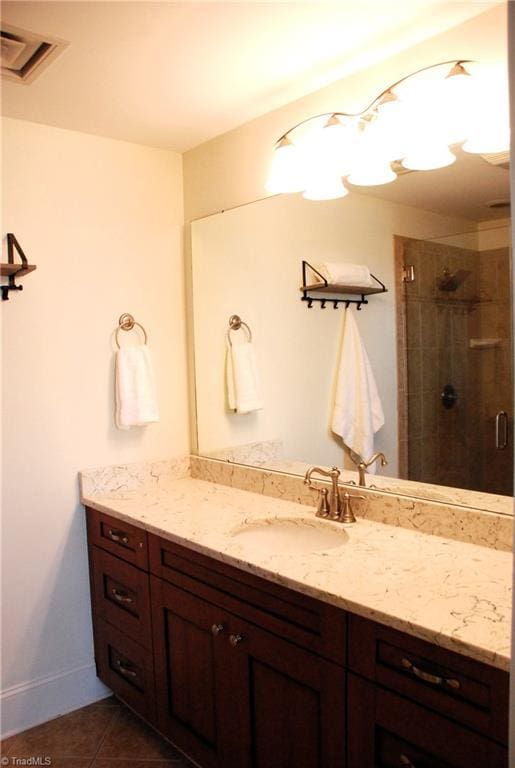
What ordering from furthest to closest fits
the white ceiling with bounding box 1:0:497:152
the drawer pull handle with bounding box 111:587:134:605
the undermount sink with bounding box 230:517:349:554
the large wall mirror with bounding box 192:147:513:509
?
1. the drawer pull handle with bounding box 111:587:134:605
2. the undermount sink with bounding box 230:517:349:554
3. the large wall mirror with bounding box 192:147:513:509
4. the white ceiling with bounding box 1:0:497:152

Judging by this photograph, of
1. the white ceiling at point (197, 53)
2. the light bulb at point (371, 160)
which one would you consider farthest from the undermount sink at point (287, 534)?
the white ceiling at point (197, 53)

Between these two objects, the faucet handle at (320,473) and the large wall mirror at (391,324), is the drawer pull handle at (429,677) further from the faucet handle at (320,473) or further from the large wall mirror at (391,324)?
the faucet handle at (320,473)

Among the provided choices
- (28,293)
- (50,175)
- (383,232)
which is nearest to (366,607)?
(383,232)

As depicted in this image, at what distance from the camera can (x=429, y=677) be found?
1.11 metres

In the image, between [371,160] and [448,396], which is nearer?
[448,396]

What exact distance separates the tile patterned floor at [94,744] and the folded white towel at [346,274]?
177 centimetres

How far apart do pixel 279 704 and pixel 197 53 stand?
1.84m

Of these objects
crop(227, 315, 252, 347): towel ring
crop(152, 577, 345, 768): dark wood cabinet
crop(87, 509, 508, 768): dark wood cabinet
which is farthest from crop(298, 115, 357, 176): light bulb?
crop(152, 577, 345, 768): dark wood cabinet

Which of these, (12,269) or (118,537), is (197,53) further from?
(118,537)

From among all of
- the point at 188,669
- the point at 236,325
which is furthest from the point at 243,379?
the point at 188,669

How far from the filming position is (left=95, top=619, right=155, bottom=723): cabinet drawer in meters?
1.98

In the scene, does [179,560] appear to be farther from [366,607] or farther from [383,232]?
[383,232]

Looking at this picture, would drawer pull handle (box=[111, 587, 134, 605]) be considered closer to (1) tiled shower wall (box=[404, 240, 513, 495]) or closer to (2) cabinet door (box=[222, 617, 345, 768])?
(2) cabinet door (box=[222, 617, 345, 768])

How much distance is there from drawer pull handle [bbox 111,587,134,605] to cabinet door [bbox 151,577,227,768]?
0.18 m
